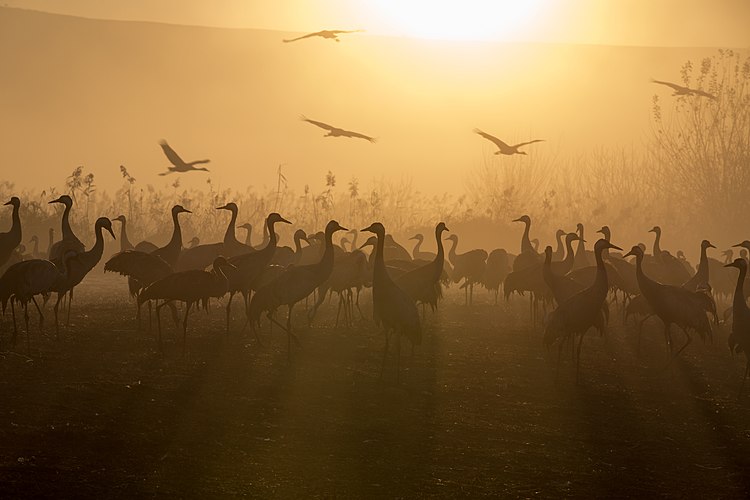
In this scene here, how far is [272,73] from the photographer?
12231 centimetres

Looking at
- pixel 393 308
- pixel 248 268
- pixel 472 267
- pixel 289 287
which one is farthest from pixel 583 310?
pixel 472 267

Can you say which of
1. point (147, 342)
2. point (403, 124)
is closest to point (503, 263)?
point (147, 342)

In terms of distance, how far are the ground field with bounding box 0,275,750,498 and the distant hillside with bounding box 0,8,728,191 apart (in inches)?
2235

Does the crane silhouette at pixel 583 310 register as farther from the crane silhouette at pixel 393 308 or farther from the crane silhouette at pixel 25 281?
the crane silhouette at pixel 25 281

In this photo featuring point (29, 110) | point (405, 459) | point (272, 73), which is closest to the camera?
point (405, 459)

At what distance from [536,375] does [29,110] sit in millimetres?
94386

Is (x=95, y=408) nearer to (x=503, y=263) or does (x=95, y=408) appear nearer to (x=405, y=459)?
(x=405, y=459)

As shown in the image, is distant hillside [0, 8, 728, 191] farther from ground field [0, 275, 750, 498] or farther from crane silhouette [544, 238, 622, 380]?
crane silhouette [544, 238, 622, 380]

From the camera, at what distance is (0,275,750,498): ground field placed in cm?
796

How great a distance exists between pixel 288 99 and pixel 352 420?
10661 centimetres

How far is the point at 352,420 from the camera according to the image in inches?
388

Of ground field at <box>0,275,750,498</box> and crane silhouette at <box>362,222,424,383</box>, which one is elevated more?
crane silhouette at <box>362,222,424,383</box>

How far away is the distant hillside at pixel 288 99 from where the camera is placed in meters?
85.1

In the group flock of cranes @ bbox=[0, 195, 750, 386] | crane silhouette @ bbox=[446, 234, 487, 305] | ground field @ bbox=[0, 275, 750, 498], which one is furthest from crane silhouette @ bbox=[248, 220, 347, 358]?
crane silhouette @ bbox=[446, 234, 487, 305]
